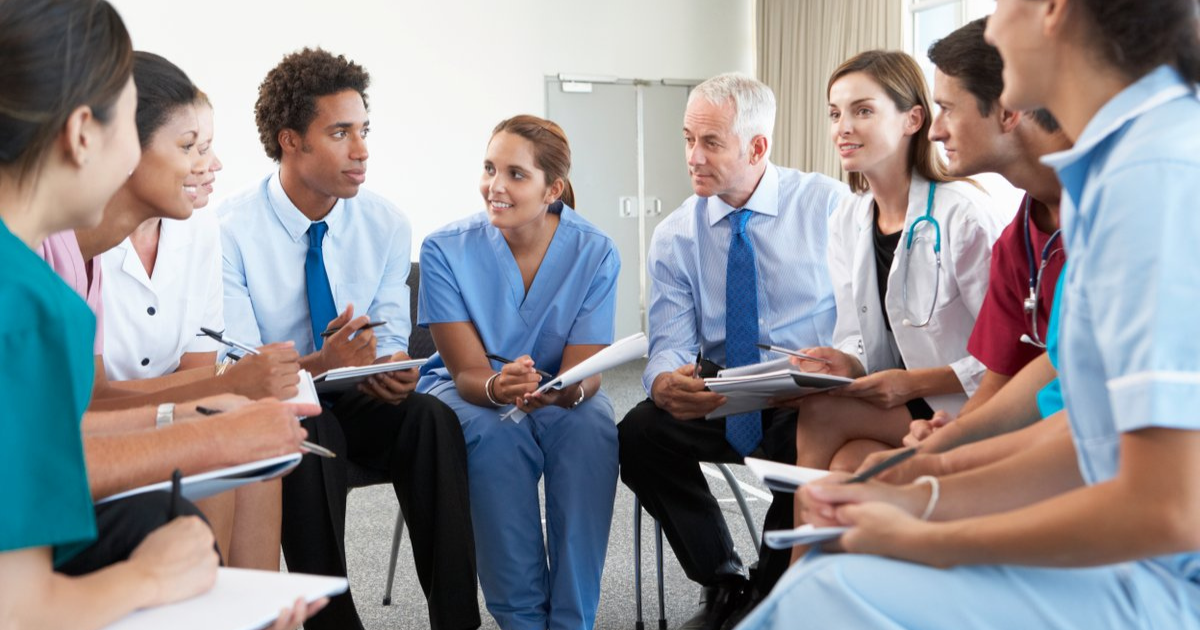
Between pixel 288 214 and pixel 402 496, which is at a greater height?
pixel 288 214

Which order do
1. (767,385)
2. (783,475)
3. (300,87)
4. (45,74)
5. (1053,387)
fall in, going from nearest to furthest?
(45,74) → (783,475) → (1053,387) → (767,385) → (300,87)

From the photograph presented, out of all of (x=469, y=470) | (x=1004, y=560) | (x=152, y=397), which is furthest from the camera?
(x=469, y=470)

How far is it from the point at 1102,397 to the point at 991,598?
241mm

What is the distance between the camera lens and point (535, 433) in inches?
111

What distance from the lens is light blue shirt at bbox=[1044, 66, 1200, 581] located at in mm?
1030

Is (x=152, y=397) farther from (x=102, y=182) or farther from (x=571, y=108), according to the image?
(x=571, y=108)

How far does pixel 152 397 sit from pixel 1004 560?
155 centimetres

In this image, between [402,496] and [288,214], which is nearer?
[402,496]

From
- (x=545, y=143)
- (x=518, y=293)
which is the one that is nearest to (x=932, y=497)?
(x=518, y=293)

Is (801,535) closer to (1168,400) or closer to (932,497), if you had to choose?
(932,497)

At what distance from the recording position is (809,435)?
2510 millimetres

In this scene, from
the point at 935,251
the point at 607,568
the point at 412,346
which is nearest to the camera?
the point at 935,251

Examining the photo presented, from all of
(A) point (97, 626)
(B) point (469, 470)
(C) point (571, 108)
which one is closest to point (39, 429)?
(A) point (97, 626)

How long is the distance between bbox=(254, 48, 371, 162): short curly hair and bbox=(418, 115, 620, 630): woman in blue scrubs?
49 cm
